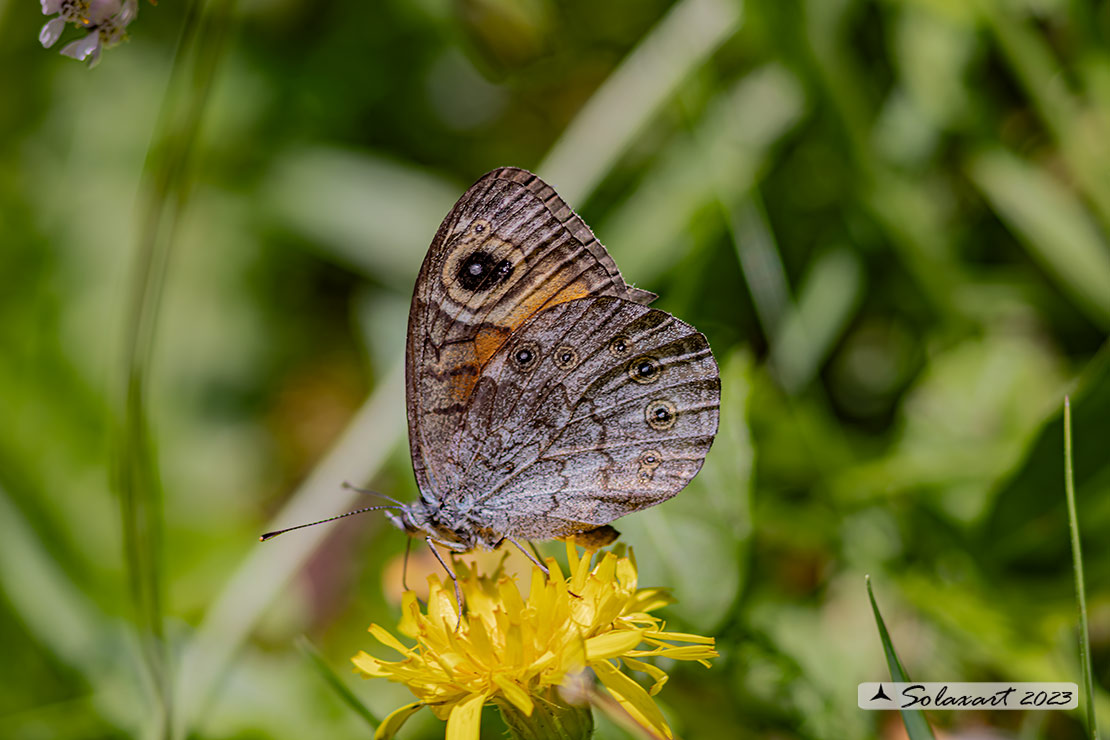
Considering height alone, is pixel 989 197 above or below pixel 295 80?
below

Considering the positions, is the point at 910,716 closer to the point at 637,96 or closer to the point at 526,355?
the point at 526,355

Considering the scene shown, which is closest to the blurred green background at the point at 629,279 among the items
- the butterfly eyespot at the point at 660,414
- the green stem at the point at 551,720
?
the butterfly eyespot at the point at 660,414

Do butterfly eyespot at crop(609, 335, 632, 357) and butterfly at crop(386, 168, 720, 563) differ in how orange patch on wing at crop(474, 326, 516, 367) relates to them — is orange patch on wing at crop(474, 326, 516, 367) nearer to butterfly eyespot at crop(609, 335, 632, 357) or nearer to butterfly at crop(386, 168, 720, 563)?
butterfly at crop(386, 168, 720, 563)

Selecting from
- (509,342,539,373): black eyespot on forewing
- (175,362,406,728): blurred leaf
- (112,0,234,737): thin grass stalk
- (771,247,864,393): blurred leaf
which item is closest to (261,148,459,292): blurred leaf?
(112,0,234,737): thin grass stalk

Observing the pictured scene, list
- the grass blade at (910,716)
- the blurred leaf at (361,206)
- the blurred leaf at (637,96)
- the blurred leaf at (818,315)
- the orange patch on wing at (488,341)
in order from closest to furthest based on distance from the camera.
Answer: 1. the grass blade at (910,716)
2. the orange patch on wing at (488,341)
3. the blurred leaf at (818,315)
4. the blurred leaf at (637,96)
5. the blurred leaf at (361,206)

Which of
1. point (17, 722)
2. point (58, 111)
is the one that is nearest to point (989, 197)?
point (17, 722)

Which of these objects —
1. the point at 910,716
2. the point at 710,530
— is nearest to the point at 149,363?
the point at 710,530

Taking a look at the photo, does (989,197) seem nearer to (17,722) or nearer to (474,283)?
(474,283)

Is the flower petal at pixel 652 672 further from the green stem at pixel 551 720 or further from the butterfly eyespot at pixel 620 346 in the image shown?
the butterfly eyespot at pixel 620 346
